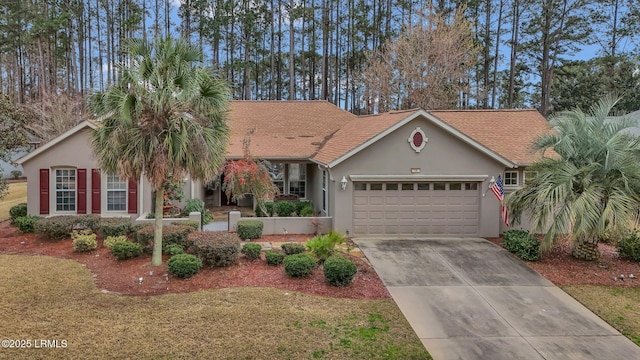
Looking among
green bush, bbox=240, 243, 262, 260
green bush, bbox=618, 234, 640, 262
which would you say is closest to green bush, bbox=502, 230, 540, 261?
green bush, bbox=618, 234, 640, 262

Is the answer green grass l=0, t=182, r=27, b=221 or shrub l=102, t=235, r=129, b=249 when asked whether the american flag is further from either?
green grass l=0, t=182, r=27, b=221

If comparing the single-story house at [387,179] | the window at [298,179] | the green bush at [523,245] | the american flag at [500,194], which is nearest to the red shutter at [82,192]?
the single-story house at [387,179]

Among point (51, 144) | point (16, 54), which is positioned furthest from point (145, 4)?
point (51, 144)

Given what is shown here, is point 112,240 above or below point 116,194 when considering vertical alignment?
below

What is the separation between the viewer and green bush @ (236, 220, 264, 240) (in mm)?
13703

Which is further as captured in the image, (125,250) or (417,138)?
(417,138)

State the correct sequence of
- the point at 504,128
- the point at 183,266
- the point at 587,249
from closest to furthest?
the point at 183,266
the point at 587,249
the point at 504,128

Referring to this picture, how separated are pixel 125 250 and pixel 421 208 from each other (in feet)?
31.7

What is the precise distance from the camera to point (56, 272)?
1001cm

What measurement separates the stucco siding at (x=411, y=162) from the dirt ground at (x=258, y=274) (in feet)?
10.1

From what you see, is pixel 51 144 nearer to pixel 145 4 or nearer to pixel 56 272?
pixel 56 272

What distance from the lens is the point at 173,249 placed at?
10719mm

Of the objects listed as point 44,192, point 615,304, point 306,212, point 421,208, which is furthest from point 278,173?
point 615,304

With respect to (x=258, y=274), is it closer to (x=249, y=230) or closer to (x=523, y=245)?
(x=249, y=230)
